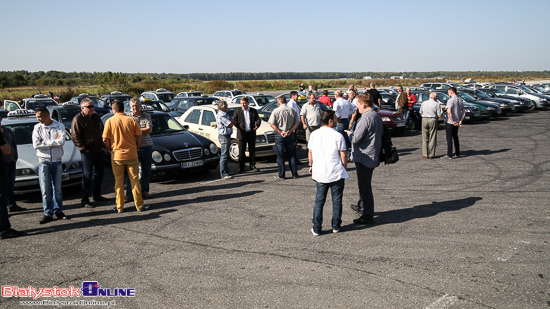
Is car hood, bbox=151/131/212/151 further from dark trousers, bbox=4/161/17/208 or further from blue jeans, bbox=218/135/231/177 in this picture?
dark trousers, bbox=4/161/17/208

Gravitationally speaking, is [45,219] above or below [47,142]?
below

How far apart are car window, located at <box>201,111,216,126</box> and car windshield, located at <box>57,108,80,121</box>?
20.7 ft

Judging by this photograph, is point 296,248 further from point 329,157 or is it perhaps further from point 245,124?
point 245,124

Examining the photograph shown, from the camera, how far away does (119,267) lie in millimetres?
4887

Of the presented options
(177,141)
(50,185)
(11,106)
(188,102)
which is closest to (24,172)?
(50,185)

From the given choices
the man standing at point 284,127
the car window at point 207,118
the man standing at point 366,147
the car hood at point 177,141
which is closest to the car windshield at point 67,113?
the car window at point 207,118

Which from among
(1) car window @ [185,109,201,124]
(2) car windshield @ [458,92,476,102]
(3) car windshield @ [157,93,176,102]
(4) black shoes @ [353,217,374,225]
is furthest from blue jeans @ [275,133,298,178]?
(3) car windshield @ [157,93,176,102]

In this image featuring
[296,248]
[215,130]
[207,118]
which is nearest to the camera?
[296,248]

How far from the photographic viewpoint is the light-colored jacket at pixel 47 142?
21.7 feet

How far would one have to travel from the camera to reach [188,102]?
60.1ft

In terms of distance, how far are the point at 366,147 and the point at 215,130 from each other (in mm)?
6715

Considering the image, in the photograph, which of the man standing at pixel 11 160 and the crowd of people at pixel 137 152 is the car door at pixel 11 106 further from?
the crowd of people at pixel 137 152

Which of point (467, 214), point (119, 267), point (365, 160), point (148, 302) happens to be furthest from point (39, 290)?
point (467, 214)

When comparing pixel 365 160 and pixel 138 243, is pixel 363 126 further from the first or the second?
pixel 138 243
